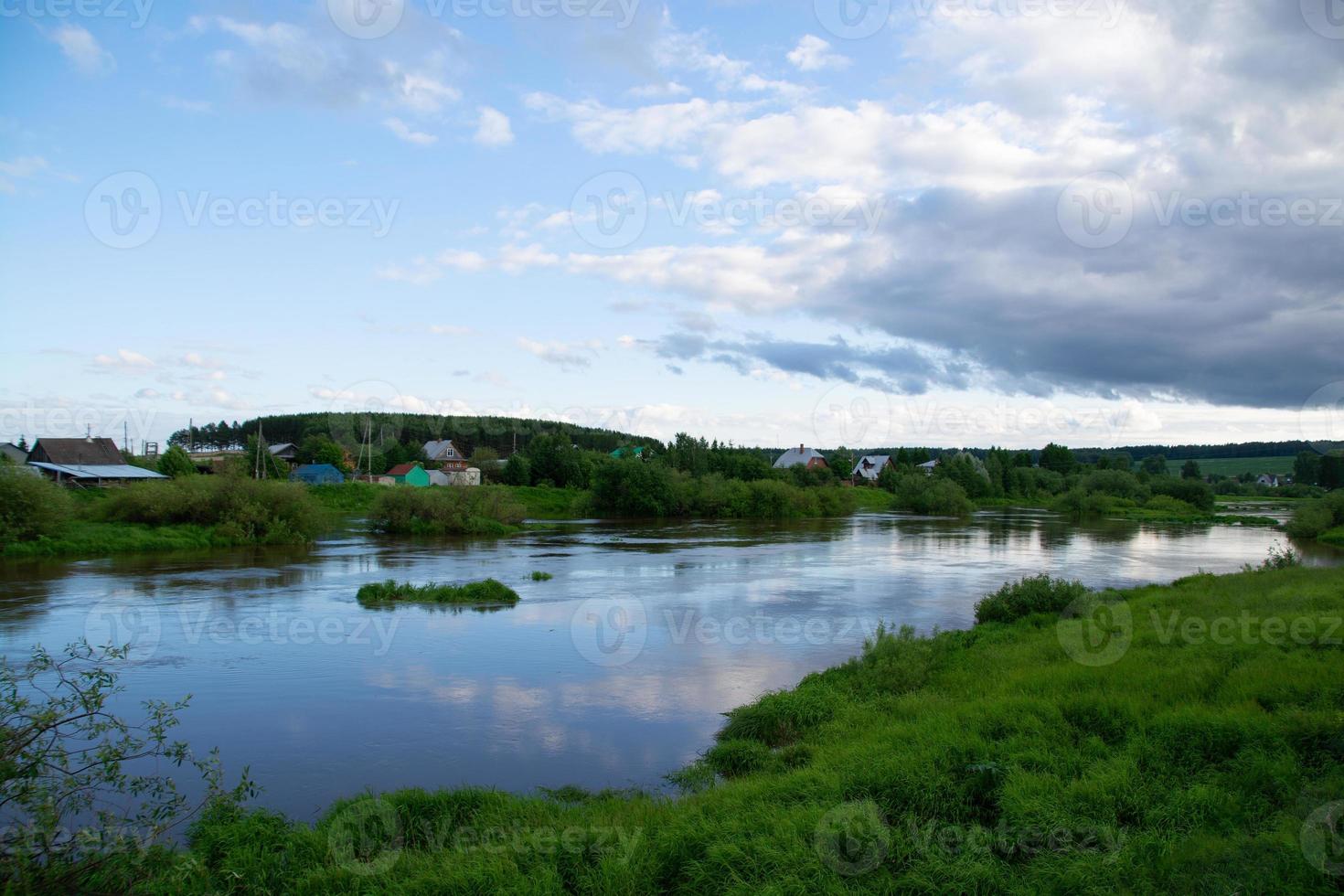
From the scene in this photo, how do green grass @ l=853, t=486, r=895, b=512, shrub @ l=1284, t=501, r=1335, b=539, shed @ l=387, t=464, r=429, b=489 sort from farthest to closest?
green grass @ l=853, t=486, r=895, b=512
shed @ l=387, t=464, r=429, b=489
shrub @ l=1284, t=501, r=1335, b=539

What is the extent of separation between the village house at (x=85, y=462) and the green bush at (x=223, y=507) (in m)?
17.1

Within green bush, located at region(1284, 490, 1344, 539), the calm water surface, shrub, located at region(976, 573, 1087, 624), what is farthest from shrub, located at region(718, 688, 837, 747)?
green bush, located at region(1284, 490, 1344, 539)

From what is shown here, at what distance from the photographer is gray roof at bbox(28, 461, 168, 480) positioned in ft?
163

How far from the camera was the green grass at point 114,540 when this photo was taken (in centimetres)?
2831

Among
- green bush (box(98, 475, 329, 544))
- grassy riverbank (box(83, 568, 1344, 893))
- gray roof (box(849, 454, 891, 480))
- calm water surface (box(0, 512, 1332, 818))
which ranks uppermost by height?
gray roof (box(849, 454, 891, 480))

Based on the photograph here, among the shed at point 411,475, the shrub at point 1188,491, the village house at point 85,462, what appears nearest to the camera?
the village house at point 85,462

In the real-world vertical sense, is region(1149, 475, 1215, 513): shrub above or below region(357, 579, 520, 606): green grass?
above

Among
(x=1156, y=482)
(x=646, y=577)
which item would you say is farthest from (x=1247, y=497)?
(x=646, y=577)

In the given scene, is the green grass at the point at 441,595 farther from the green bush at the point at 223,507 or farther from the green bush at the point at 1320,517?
the green bush at the point at 1320,517

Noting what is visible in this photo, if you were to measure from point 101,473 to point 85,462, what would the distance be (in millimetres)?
7954

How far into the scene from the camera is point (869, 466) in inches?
4348

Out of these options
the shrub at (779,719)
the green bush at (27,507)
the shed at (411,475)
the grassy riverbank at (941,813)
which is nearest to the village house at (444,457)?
the shed at (411,475)

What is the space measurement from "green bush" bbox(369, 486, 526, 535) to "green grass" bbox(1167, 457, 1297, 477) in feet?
285

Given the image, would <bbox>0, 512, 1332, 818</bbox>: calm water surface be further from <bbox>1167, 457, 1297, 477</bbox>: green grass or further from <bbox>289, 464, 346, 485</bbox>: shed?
<bbox>1167, 457, 1297, 477</bbox>: green grass
